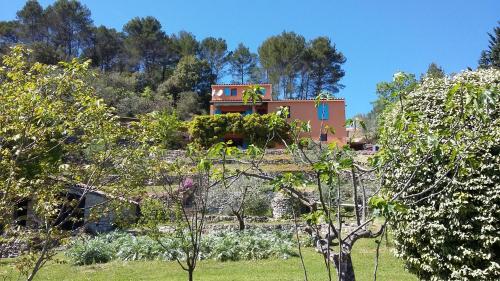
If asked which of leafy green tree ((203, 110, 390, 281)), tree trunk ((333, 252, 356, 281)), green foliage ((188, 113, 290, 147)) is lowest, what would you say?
tree trunk ((333, 252, 356, 281))

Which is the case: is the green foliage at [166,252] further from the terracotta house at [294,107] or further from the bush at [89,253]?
the terracotta house at [294,107]

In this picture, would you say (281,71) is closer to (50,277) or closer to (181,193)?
(50,277)

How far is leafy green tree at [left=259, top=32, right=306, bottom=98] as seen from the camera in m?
55.6

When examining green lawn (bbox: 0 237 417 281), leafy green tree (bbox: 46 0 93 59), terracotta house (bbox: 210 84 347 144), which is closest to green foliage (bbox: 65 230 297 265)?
green lawn (bbox: 0 237 417 281)

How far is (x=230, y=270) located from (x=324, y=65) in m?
46.6

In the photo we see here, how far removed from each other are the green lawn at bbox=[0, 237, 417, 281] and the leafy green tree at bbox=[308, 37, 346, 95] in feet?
141

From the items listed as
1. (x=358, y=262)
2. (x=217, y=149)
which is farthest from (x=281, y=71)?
(x=217, y=149)

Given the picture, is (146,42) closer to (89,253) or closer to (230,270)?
(89,253)

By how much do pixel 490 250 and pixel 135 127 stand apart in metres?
5.25

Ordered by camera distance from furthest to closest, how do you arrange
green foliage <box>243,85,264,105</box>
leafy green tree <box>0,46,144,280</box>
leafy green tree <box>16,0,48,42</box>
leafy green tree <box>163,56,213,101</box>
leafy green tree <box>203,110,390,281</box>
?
leafy green tree <box>16,0,48,42</box>
leafy green tree <box>163,56,213,101</box>
leafy green tree <box>0,46,144,280</box>
green foliage <box>243,85,264,105</box>
leafy green tree <box>203,110,390,281</box>

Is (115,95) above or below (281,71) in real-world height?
below

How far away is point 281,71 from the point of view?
56.3m

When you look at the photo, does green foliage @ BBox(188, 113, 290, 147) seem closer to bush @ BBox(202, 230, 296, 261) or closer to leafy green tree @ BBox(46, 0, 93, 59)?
bush @ BBox(202, 230, 296, 261)

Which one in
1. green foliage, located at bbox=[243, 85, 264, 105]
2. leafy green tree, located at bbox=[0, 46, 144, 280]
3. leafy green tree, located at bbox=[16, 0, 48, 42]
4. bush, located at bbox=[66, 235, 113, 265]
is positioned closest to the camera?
green foliage, located at bbox=[243, 85, 264, 105]
